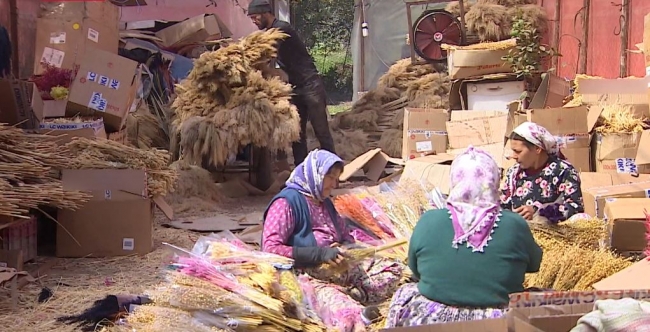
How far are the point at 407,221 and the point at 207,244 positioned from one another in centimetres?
128

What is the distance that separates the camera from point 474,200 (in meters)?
2.66

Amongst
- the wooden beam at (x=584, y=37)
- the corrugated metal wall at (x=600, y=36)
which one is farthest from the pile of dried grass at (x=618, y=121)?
the wooden beam at (x=584, y=37)

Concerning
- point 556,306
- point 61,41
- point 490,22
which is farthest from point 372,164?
point 556,306

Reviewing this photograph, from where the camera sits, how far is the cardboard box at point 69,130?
5.66 m

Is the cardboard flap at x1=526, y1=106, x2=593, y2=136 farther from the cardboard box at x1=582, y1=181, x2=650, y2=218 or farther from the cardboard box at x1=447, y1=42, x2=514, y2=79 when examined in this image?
the cardboard box at x1=447, y1=42, x2=514, y2=79

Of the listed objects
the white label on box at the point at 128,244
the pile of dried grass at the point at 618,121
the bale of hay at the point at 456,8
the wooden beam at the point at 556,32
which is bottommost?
the white label on box at the point at 128,244

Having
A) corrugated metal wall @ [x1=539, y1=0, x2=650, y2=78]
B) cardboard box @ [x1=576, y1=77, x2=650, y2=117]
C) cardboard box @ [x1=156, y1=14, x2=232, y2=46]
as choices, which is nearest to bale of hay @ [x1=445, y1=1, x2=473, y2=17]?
corrugated metal wall @ [x1=539, y1=0, x2=650, y2=78]

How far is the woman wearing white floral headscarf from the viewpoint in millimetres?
4203

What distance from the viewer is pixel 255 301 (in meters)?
2.98

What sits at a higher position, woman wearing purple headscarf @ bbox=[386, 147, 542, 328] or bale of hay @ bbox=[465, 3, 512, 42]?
bale of hay @ bbox=[465, 3, 512, 42]

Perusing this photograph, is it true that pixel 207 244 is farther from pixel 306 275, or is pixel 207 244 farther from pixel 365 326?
pixel 365 326

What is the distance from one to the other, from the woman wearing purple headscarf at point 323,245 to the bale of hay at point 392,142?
5582 millimetres

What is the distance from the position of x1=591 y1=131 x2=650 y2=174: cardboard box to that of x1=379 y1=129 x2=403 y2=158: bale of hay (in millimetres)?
3391

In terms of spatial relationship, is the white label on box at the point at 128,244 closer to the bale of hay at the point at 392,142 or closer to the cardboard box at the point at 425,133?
the cardboard box at the point at 425,133
